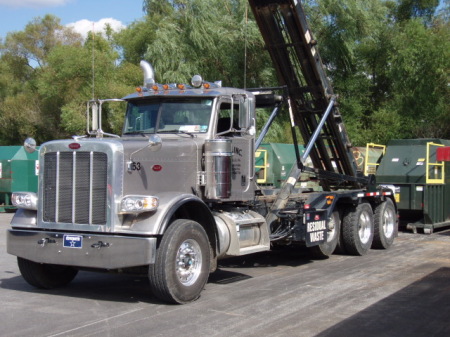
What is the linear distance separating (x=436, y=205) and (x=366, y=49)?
1753cm

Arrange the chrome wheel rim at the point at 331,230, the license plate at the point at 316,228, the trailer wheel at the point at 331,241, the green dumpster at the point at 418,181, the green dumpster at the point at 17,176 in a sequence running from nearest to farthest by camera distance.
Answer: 1. the license plate at the point at 316,228
2. the trailer wheel at the point at 331,241
3. the chrome wheel rim at the point at 331,230
4. the green dumpster at the point at 418,181
5. the green dumpster at the point at 17,176

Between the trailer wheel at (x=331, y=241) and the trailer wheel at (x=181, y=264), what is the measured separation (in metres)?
3.70

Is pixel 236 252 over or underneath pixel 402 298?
over

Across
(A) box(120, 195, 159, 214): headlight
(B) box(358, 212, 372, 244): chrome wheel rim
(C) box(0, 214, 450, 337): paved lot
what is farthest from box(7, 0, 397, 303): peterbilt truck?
(B) box(358, 212, 372, 244): chrome wheel rim

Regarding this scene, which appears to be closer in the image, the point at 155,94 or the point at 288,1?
the point at 155,94

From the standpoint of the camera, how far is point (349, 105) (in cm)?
3155

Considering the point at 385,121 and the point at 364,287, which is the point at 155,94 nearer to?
the point at 364,287

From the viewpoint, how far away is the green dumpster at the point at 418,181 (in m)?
15.6

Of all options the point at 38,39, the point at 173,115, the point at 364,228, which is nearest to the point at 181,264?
the point at 173,115

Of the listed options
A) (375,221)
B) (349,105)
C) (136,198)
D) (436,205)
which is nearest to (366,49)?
(349,105)

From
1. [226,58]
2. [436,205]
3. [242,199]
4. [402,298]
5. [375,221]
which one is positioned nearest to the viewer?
[402,298]

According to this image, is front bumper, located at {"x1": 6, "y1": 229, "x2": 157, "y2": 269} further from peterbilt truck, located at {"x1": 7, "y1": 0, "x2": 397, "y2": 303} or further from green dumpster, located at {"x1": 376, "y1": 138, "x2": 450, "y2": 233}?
green dumpster, located at {"x1": 376, "y1": 138, "x2": 450, "y2": 233}

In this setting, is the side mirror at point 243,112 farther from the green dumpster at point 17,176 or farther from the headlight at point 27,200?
the green dumpster at point 17,176

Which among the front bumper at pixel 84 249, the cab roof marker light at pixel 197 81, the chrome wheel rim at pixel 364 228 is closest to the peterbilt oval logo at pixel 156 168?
the front bumper at pixel 84 249
